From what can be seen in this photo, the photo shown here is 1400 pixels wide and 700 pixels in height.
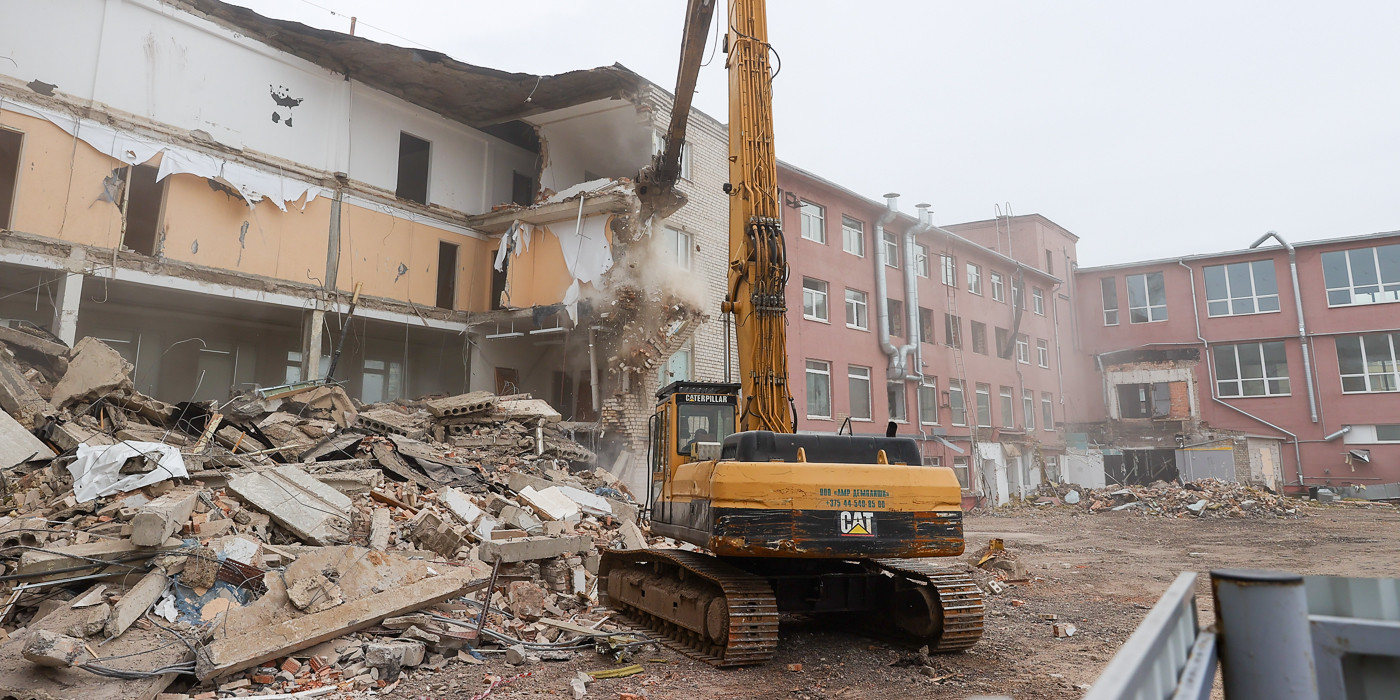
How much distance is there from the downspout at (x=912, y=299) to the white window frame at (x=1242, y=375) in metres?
16.2

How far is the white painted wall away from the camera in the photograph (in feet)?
47.5

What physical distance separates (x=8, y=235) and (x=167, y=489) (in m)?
8.25

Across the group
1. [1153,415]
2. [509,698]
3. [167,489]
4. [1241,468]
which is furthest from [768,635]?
[1153,415]

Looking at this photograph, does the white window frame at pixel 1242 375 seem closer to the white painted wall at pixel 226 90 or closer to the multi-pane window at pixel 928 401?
the multi-pane window at pixel 928 401

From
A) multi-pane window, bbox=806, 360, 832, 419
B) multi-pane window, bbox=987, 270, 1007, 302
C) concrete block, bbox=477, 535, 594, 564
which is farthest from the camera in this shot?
multi-pane window, bbox=987, 270, 1007, 302

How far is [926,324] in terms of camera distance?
1218 inches

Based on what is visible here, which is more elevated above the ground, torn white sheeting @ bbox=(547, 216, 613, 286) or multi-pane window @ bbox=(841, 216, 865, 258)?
multi-pane window @ bbox=(841, 216, 865, 258)

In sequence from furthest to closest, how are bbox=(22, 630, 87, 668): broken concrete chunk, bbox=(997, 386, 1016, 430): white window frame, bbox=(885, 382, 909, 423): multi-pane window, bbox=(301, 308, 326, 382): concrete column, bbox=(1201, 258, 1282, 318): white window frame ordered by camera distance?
1. bbox=(1201, 258, 1282, 318): white window frame
2. bbox=(997, 386, 1016, 430): white window frame
3. bbox=(885, 382, 909, 423): multi-pane window
4. bbox=(301, 308, 326, 382): concrete column
5. bbox=(22, 630, 87, 668): broken concrete chunk

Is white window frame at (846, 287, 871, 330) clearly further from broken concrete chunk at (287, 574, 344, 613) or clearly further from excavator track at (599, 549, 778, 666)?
broken concrete chunk at (287, 574, 344, 613)

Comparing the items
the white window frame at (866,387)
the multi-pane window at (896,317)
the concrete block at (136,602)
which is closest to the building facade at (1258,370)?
the multi-pane window at (896,317)

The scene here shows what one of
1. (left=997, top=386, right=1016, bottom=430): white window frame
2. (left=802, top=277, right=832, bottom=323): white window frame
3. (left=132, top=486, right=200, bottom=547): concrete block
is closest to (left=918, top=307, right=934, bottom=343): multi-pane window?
(left=997, top=386, right=1016, bottom=430): white window frame

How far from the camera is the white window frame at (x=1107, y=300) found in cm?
3891

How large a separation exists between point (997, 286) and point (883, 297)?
11.2m

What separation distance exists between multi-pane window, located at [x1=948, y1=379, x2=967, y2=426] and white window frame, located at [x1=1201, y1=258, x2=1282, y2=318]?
14.6 metres
